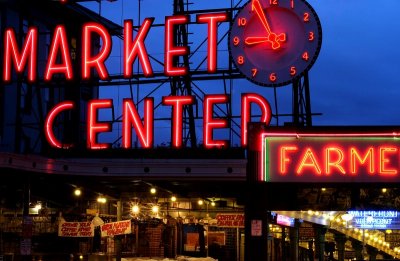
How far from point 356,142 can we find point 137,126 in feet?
43.3

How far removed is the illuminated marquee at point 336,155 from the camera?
18266mm

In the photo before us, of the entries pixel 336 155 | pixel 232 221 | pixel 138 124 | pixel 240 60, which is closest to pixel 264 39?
pixel 240 60

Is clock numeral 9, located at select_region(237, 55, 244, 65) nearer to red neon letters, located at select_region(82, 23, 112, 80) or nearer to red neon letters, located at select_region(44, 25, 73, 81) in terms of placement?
red neon letters, located at select_region(82, 23, 112, 80)

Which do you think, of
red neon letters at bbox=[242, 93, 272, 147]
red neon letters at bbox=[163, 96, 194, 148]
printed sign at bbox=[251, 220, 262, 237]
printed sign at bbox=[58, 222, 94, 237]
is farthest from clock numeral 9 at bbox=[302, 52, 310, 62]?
printed sign at bbox=[251, 220, 262, 237]

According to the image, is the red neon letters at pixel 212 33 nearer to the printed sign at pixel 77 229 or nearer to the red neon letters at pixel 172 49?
the red neon letters at pixel 172 49

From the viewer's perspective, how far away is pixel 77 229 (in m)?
26.1

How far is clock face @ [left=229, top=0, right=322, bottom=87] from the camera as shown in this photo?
97.8 feet

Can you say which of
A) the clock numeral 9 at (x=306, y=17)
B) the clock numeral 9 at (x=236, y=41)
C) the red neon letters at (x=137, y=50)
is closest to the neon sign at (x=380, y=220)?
the clock numeral 9 at (x=306, y=17)

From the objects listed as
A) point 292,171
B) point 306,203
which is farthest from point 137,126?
point 292,171

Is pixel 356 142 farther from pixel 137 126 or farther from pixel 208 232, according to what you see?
pixel 208 232

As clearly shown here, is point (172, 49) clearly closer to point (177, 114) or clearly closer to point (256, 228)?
point (177, 114)

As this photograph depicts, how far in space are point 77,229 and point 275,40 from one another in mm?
10916

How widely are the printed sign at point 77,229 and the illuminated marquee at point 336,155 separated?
9.76m

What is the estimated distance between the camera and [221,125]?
2934 cm
